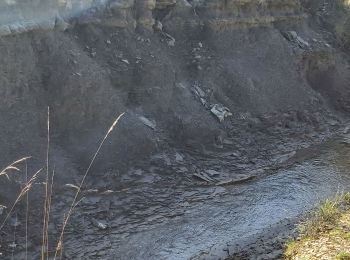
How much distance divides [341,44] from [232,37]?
572 centimetres

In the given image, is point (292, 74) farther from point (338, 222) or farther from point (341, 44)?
point (338, 222)

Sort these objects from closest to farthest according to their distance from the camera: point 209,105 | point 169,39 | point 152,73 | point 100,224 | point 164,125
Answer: point 100,224 < point 164,125 < point 152,73 < point 209,105 < point 169,39

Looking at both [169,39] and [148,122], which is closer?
[148,122]

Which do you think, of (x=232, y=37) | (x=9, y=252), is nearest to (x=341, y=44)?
(x=232, y=37)

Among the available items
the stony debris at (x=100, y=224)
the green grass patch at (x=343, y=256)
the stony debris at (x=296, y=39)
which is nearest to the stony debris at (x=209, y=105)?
the stony debris at (x=296, y=39)

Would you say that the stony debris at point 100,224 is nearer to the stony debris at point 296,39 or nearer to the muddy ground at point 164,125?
the muddy ground at point 164,125

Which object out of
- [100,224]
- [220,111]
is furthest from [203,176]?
[100,224]

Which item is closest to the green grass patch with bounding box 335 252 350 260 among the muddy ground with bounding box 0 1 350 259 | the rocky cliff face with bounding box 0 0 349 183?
the muddy ground with bounding box 0 1 350 259

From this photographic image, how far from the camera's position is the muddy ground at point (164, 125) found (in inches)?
352

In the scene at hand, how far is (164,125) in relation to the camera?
→ 12.1 meters

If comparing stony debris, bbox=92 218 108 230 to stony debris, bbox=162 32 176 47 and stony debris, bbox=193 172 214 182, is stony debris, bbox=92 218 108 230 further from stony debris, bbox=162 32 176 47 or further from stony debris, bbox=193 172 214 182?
stony debris, bbox=162 32 176 47

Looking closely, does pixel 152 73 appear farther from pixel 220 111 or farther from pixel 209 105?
pixel 220 111

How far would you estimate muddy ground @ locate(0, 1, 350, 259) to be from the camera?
8945 mm

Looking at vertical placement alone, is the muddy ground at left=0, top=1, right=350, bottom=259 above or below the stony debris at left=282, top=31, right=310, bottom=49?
below
